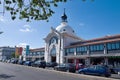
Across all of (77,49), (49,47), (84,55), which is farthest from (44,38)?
(84,55)

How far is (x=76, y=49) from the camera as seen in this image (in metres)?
52.3

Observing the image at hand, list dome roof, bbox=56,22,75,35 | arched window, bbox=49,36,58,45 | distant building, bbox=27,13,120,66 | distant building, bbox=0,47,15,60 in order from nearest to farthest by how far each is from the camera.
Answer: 1. distant building, bbox=27,13,120,66
2. arched window, bbox=49,36,58,45
3. dome roof, bbox=56,22,75,35
4. distant building, bbox=0,47,15,60

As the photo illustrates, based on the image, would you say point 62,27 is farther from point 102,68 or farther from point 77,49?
point 102,68

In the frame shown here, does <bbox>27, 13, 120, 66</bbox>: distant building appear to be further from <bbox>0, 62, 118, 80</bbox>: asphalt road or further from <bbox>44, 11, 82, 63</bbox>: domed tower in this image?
<bbox>0, 62, 118, 80</bbox>: asphalt road

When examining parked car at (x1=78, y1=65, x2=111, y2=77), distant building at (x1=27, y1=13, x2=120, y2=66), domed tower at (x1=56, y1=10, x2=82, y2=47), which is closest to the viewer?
parked car at (x1=78, y1=65, x2=111, y2=77)

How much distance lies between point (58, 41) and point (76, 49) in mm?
10000

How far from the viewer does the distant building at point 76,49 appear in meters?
41.1

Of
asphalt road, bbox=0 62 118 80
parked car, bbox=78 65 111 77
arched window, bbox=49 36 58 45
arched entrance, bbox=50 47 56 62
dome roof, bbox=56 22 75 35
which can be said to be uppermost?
dome roof, bbox=56 22 75 35

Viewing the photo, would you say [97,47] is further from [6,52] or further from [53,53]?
[6,52]

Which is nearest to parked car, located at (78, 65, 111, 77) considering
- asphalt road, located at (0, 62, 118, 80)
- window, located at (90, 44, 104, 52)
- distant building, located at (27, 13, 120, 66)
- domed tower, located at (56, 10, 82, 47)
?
asphalt road, located at (0, 62, 118, 80)

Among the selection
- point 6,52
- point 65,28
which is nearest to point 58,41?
point 65,28

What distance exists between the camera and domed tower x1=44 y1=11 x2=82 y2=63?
5886 cm

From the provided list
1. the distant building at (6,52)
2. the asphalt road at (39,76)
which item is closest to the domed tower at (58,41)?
the asphalt road at (39,76)

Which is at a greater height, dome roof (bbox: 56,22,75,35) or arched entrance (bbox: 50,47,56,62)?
dome roof (bbox: 56,22,75,35)
